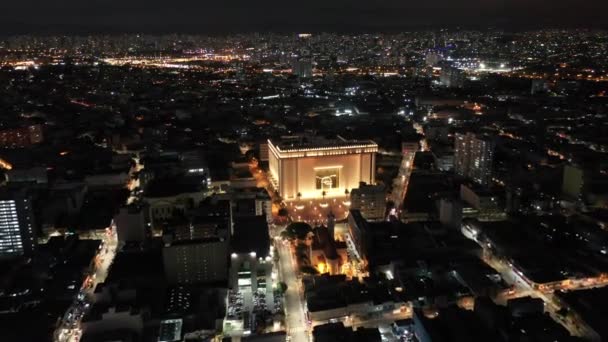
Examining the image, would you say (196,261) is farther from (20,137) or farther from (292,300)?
(20,137)

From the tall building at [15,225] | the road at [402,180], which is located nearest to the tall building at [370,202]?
the road at [402,180]

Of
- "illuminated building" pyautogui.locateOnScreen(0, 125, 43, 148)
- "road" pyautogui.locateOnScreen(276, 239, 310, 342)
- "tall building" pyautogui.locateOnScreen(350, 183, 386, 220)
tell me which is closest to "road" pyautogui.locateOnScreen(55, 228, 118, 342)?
"road" pyautogui.locateOnScreen(276, 239, 310, 342)

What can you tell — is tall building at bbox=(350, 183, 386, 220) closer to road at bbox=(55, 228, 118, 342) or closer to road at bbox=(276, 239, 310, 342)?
road at bbox=(276, 239, 310, 342)

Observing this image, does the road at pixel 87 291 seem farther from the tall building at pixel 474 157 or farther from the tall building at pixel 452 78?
the tall building at pixel 452 78

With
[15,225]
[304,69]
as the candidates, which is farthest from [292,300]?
[304,69]

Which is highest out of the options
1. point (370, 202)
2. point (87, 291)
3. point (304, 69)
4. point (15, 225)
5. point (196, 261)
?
point (304, 69)

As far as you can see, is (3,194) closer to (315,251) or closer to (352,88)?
(315,251)

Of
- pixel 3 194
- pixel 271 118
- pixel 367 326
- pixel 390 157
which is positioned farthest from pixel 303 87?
pixel 367 326
